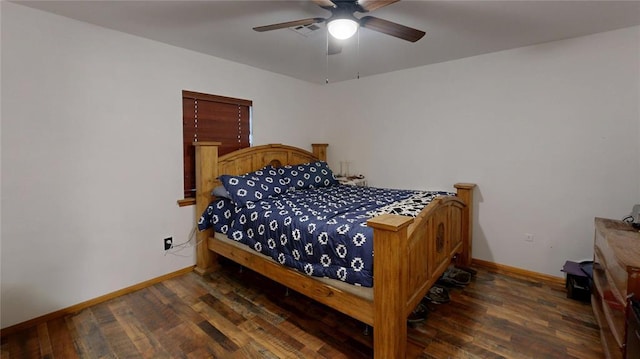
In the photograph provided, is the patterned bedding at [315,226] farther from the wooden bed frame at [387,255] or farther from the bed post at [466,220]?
the bed post at [466,220]

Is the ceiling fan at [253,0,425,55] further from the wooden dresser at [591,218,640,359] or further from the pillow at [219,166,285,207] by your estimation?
the wooden dresser at [591,218,640,359]

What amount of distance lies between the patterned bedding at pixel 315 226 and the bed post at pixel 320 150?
50.0 inches

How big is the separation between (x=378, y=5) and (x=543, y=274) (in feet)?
9.80

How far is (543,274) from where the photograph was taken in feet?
9.39

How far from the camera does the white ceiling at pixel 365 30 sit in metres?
2.05

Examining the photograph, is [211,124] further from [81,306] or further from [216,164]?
[81,306]

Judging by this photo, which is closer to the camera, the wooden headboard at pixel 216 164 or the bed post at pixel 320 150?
the wooden headboard at pixel 216 164

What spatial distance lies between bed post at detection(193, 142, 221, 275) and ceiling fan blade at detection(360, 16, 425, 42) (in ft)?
6.26

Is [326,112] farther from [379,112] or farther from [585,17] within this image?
[585,17]

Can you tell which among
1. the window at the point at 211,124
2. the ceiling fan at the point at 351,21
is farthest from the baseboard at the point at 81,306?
the ceiling fan at the point at 351,21

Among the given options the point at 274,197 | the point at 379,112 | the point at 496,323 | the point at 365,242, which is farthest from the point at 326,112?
the point at 496,323

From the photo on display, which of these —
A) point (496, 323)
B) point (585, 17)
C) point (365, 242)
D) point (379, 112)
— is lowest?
point (496, 323)

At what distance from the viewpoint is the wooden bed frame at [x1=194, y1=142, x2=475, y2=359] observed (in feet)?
5.27

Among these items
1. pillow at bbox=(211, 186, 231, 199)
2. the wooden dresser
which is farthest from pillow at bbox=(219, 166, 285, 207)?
the wooden dresser
